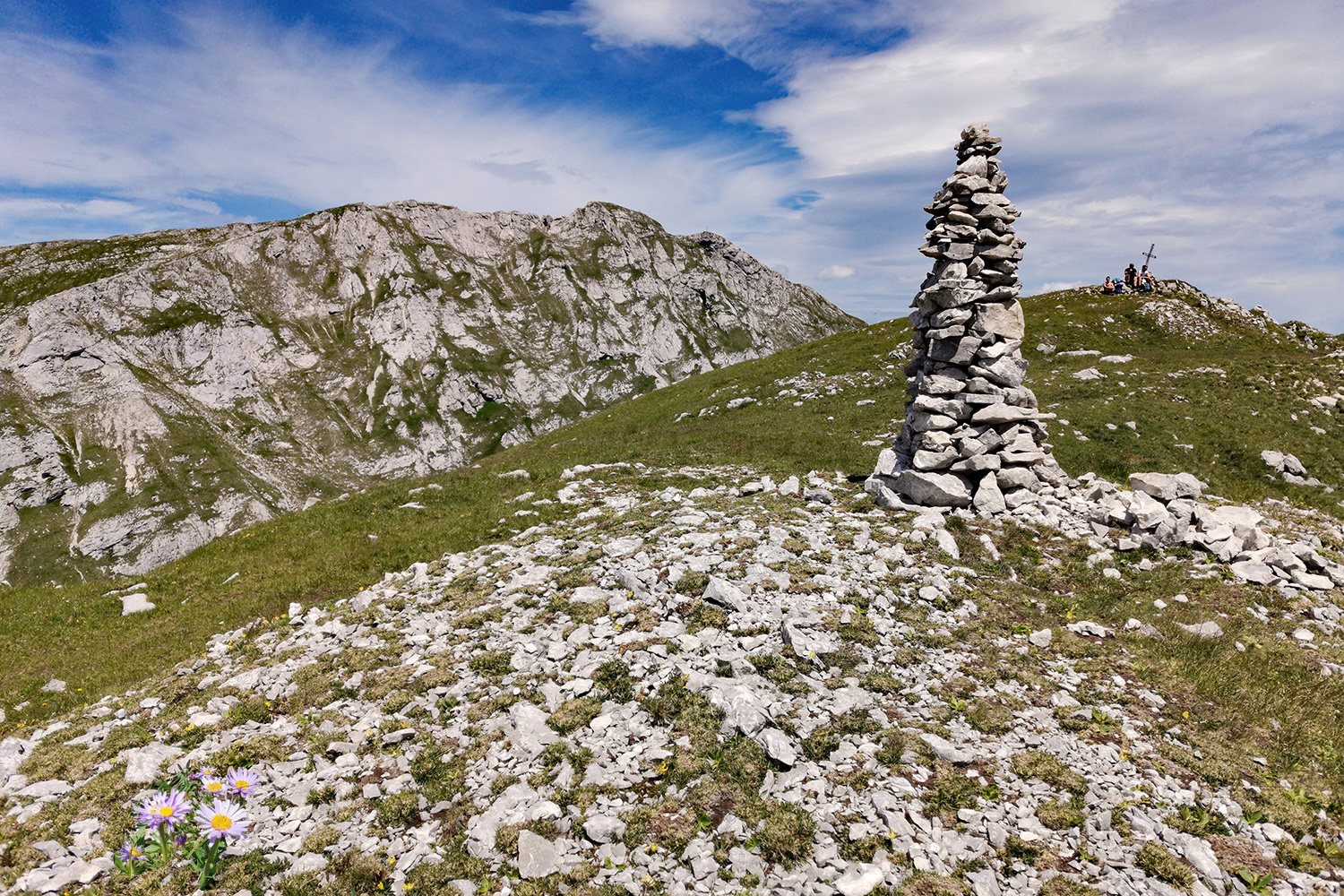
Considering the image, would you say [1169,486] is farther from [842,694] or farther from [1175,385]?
[1175,385]

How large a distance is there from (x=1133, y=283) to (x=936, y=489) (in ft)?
231

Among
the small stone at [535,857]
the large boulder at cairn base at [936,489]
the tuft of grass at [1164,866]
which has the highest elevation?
the large boulder at cairn base at [936,489]

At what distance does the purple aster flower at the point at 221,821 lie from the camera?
842 cm

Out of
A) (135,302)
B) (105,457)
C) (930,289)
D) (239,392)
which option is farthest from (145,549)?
(930,289)

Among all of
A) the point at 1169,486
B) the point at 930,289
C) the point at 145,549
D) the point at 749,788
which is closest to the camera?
the point at 749,788

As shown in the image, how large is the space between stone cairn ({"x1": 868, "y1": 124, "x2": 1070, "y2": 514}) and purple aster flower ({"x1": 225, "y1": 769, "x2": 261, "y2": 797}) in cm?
1978

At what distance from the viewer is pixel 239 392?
196125 millimetres

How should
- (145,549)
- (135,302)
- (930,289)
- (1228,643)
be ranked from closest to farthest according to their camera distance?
(1228,643) → (930,289) → (145,549) → (135,302)

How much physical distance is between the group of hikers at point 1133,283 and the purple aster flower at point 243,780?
8800 cm

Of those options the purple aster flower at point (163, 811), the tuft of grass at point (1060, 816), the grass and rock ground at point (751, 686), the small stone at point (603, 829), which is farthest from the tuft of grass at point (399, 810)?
the tuft of grass at point (1060, 816)

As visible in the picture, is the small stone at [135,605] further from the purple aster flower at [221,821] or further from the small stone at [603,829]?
the small stone at [603,829]

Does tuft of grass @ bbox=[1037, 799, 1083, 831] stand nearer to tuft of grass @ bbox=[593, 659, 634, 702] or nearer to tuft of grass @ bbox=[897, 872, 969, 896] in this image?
tuft of grass @ bbox=[897, 872, 969, 896]

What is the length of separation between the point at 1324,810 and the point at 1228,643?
19.6 ft

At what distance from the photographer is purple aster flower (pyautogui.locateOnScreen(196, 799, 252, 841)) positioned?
8.42 meters
